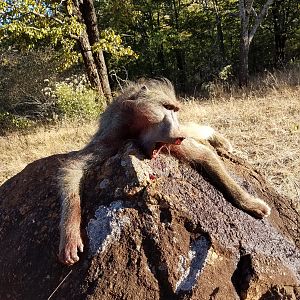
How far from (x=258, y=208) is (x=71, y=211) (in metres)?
1.19

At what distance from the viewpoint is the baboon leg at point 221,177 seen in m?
3.01

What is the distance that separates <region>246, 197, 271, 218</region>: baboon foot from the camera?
9.91ft

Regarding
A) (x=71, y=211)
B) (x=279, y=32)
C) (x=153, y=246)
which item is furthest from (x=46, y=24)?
(x=279, y=32)

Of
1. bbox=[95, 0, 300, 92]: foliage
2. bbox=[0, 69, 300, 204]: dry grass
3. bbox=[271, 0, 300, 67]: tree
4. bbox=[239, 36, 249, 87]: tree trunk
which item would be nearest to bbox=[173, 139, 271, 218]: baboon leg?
bbox=[0, 69, 300, 204]: dry grass

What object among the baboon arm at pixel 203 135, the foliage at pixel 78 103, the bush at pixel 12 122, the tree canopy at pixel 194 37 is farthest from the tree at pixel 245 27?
the baboon arm at pixel 203 135

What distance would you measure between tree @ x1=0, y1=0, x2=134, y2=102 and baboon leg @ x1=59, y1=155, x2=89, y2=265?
8211 millimetres

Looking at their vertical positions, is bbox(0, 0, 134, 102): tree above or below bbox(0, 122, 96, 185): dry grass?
above

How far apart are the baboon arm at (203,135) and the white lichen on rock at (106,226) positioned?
72 cm

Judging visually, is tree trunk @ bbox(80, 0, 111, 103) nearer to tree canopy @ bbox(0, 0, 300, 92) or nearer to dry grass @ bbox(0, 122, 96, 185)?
dry grass @ bbox(0, 122, 96, 185)

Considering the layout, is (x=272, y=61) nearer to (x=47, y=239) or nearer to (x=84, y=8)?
(x=84, y=8)

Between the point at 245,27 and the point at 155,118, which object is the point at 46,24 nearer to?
the point at 245,27

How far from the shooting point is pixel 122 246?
2646mm

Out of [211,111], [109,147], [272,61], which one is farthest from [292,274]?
[272,61]

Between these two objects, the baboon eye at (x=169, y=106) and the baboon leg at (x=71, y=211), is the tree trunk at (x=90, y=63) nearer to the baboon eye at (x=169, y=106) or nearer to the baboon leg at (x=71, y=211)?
the baboon leg at (x=71, y=211)
